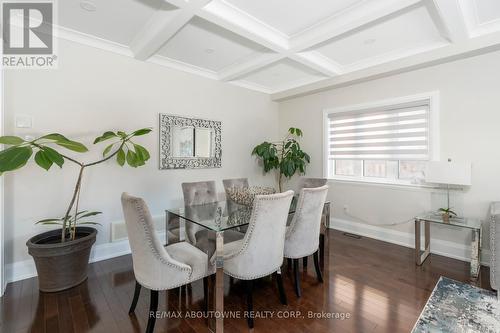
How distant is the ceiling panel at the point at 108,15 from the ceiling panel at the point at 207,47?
0.41m

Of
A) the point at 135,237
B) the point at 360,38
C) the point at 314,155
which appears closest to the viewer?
the point at 135,237

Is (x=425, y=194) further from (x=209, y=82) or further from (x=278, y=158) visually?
(x=209, y=82)

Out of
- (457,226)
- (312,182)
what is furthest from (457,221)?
(312,182)

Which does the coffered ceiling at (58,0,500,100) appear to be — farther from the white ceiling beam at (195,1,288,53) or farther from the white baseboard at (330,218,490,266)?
the white baseboard at (330,218,490,266)

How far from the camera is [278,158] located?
15.7 feet

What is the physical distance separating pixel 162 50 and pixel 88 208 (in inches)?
90.3

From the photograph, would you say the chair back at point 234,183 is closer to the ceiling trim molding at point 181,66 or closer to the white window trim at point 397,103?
the white window trim at point 397,103

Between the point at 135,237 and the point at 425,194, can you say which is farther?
the point at 425,194

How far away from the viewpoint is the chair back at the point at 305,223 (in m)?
2.19

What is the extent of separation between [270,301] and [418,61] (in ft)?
11.3

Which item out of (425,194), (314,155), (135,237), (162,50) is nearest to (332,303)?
(135,237)

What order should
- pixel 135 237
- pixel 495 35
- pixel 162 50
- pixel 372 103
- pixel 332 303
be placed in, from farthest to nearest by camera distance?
pixel 372 103, pixel 162 50, pixel 495 35, pixel 332 303, pixel 135 237

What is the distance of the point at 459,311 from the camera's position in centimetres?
202

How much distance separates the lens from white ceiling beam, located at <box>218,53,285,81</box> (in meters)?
3.31
